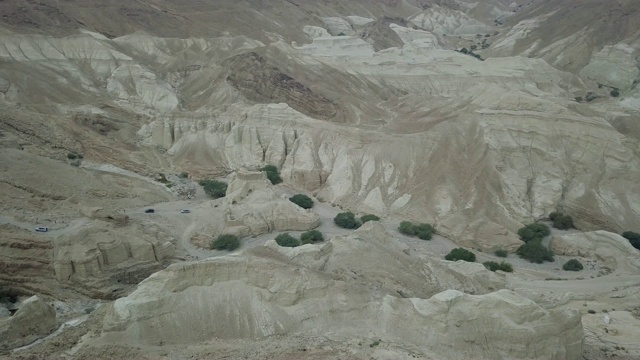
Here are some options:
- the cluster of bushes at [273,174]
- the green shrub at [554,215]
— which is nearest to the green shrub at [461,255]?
the green shrub at [554,215]

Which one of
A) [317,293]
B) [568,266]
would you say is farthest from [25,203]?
[568,266]

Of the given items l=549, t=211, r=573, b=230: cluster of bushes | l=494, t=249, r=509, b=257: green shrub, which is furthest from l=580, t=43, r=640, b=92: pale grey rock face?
l=494, t=249, r=509, b=257: green shrub

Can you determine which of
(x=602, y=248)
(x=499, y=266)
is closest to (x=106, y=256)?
(x=499, y=266)

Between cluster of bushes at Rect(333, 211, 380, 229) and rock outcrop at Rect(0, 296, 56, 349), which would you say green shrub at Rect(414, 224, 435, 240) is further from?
rock outcrop at Rect(0, 296, 56, 349)

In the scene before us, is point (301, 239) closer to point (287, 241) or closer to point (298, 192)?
point (287, 241)

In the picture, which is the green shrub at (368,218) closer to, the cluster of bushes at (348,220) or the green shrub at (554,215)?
the cluster of bushes at (348,220)

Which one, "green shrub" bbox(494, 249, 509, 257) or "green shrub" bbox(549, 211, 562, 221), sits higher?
"green shrub" bbox(549, 211, 562, 221)
